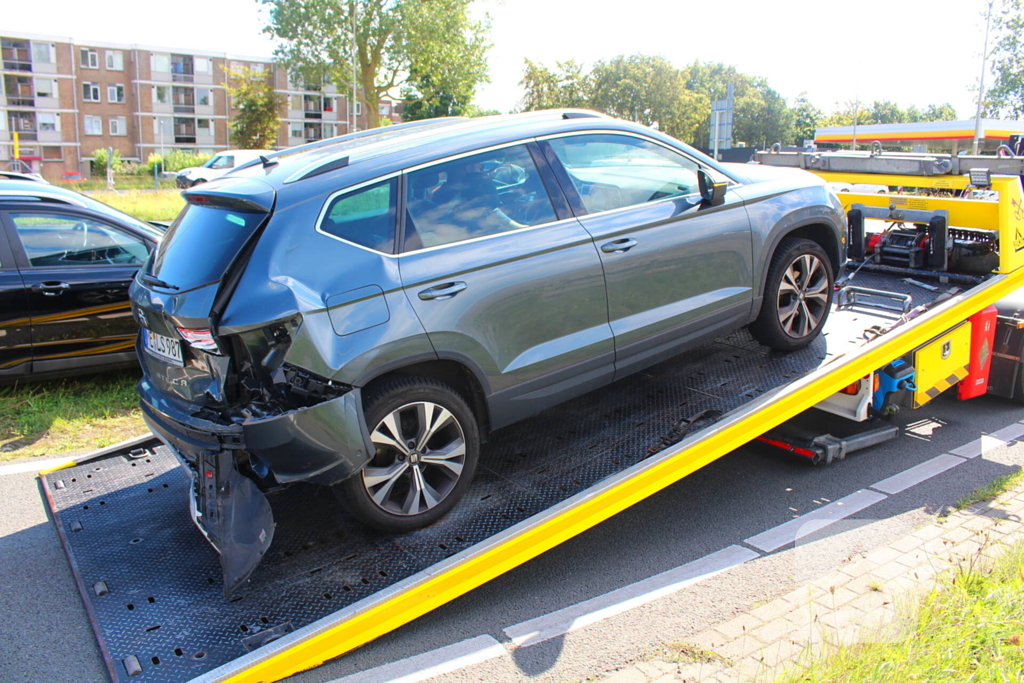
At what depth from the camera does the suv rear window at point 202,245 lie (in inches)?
133

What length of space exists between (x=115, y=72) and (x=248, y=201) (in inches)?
3135

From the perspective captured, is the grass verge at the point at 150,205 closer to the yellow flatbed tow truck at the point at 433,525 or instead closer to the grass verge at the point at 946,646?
the yellow flatbed tow truck at the point at 433,525

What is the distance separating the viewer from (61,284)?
6262mm

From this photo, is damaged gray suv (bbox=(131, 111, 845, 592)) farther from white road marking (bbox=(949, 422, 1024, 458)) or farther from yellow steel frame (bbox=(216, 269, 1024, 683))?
white road marking (bbox=(949, 422, 1024, 458))

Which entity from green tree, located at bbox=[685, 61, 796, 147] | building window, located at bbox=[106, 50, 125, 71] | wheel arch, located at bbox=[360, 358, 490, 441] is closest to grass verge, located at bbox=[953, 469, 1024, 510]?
wheel arch, located at bbox=[360, 358, 490, 441]

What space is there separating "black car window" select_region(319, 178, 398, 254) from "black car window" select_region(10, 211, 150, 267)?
3.92 metres

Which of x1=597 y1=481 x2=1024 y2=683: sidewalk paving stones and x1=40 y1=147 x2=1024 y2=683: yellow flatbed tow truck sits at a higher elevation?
x1=40 y1=147 x2=1024 y2=683: yellow flatbed tow truck

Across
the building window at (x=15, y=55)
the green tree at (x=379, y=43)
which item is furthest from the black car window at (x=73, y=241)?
the building window at (x=15, y=55)

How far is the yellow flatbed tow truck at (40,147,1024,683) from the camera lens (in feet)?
10.5

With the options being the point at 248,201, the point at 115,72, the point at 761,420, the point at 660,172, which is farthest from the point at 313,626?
the point at 115,72

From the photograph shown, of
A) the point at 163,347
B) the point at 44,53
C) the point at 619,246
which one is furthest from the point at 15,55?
the point at 619,246

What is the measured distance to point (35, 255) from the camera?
6.28 metres

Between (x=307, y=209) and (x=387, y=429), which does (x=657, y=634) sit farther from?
(x=307, y=209)

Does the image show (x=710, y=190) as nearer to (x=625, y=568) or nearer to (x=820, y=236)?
(x=820, y=236)
